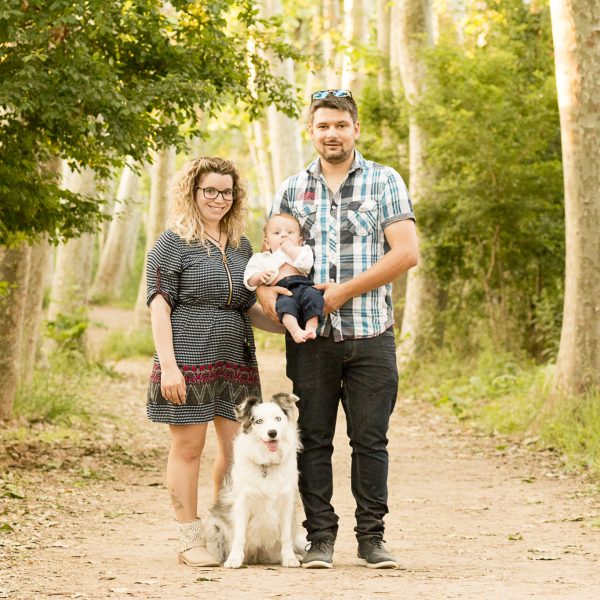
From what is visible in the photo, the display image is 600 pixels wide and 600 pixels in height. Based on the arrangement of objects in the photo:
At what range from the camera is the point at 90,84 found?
9406 mm

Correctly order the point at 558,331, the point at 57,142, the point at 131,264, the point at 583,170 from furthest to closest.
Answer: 1. the point at 131,264
2. the point at 558,331
3. the point at 583,170
4. the point at 57,142

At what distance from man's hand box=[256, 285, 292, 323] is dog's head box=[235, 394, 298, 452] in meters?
0.44

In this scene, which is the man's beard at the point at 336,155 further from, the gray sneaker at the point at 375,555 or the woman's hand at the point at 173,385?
the gray sneaker at the point at 375,555

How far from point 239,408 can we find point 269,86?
275 inches

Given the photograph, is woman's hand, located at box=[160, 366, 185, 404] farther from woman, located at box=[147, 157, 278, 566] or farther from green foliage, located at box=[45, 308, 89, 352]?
green foliage, located at box=[45, 308, 89, 352]

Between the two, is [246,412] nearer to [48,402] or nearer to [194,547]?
[194,547]

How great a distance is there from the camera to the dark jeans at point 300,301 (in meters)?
6.20

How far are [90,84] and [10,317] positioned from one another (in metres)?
4.20

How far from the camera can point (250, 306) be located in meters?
6.78

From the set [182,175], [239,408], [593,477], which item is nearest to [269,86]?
[593,477]

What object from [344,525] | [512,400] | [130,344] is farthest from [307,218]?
[130,344]

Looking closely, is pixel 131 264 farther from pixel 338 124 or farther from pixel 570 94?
pixel 338 124

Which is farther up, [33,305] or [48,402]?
[33,305]

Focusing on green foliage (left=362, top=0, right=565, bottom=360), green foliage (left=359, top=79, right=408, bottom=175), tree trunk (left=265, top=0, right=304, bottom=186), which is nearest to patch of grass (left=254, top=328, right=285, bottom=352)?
tree trunk (left=265, top=0, right=304, bottom=186)
